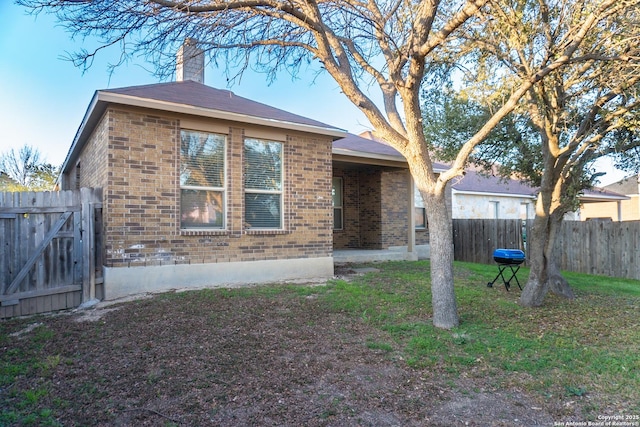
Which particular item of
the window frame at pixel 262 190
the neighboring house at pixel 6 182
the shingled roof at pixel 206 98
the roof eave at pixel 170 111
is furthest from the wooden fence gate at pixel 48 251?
the neighboring house at pixel 6 182

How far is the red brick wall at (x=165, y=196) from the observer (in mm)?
6988

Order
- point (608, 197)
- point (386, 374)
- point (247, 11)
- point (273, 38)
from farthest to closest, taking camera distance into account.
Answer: point (608, 197) → point (273, 38) → point (247, 11) → point (386, 374)

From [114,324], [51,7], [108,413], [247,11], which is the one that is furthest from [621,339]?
[51,7]

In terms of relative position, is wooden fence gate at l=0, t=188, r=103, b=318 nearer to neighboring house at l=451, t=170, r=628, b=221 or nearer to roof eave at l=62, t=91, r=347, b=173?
roof eave at l=62, t=91, r=347, b=173

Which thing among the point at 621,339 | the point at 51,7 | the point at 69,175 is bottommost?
the point at 621,339

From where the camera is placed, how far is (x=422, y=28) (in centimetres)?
554

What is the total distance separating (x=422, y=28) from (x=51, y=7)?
15.7ft

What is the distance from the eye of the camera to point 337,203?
1415 cm

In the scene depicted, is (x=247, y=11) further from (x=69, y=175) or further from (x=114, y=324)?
(x=69, y=175)

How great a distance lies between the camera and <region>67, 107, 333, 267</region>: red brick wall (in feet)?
22.9

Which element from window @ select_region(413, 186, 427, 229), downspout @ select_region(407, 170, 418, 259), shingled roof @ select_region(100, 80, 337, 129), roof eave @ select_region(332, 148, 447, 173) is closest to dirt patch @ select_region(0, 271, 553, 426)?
shingled roof @ select_region(100, 80, 337, 129)

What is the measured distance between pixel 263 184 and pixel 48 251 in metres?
4.00

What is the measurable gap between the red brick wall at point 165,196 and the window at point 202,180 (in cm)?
14

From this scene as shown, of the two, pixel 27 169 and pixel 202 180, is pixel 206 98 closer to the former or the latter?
pixel 202 180
